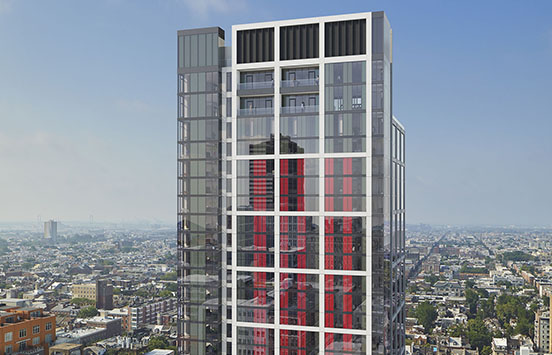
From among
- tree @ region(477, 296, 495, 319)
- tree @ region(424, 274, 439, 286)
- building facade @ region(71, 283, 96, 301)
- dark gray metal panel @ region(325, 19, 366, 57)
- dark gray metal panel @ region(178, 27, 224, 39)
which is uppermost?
dark gray metal panel @ region(178, 27, 224, 39)

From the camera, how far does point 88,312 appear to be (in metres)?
54.3

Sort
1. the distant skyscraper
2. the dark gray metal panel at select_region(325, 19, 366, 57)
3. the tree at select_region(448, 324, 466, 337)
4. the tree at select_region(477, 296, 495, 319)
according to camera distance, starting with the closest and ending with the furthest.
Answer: the dark gray metal panel at select_region(325, 19, 366, 57), the tree at select_region(448, 324, 466, 337), the tree at select_region(477, 296, 495, 319), the distant skyscraper

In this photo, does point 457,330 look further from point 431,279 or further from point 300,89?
point 300,89

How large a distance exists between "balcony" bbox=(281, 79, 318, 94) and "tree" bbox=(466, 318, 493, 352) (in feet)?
140

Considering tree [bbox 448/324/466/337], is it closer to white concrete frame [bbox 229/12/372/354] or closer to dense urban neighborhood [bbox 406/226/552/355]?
dense urban neighborhood [bbox 406/226/552/355]

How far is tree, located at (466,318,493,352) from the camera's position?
5088 cm

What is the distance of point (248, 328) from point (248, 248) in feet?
11.1

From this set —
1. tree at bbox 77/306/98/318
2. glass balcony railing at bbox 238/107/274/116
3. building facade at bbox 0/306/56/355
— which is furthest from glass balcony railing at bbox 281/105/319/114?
tree at bbox 77/306/98/318

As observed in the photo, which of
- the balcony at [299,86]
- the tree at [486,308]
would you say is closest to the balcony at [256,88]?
the balcony at [299,86]

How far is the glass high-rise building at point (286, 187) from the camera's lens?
62.4 feet

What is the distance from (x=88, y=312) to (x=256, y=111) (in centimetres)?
4371

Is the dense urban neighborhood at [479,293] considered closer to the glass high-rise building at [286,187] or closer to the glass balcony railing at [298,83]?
the glass high-rise building at [286,187]

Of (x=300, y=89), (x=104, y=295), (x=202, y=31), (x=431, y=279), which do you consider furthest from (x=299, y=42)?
(x=431, y=279)

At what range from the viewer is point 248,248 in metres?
20.3
